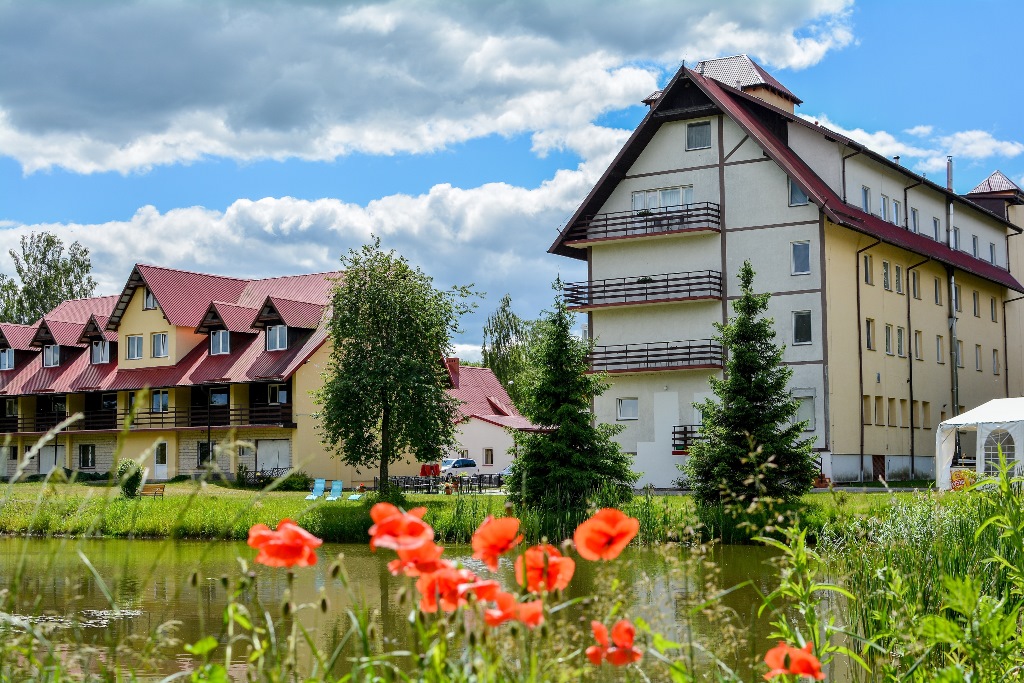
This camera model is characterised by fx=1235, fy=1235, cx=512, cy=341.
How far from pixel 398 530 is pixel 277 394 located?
47.7 metres

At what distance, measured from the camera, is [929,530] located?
935 cm

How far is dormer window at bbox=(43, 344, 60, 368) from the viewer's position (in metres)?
58.5

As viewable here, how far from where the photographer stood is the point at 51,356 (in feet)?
193

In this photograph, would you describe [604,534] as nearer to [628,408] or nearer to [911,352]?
[628,408]

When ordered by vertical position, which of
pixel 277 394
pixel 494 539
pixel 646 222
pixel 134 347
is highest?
pixel 646 222

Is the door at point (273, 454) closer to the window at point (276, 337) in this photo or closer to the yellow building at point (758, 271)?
the window at point (276, 337)

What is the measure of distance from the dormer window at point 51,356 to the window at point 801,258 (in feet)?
118

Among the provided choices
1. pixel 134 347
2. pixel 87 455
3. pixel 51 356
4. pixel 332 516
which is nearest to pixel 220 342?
pixel 134 347

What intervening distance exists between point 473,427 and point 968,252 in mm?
24877

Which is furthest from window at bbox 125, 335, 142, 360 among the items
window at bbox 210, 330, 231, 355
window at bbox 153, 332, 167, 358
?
window at bbox 210, 330, 231, 355

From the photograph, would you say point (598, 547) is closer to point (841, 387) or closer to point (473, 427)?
point (841, 387)

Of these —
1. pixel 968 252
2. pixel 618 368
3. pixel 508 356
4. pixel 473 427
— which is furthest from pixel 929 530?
pixel 508 356

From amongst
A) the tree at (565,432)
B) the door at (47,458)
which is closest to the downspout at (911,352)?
the tree at (565,432)

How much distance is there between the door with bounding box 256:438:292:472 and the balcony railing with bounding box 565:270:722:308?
13.9 metres
